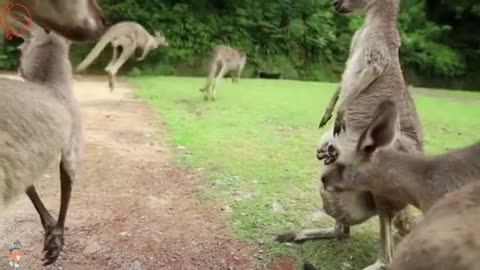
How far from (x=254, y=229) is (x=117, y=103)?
5914 mm

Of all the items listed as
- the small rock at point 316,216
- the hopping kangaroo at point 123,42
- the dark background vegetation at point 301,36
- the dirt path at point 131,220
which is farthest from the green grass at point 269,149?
the dark background vegetation at point 301,36

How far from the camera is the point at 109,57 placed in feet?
53.7

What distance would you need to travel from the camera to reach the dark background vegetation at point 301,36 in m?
17.9

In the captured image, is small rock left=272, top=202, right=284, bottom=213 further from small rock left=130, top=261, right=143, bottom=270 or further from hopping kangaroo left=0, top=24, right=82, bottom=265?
hopping kangaroo left=0, top=24, right=82, bottom=265

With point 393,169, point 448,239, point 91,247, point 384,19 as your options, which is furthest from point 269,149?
point 448,239

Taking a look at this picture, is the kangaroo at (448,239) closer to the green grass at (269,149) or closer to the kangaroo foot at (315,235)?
the green grass at (269,149)

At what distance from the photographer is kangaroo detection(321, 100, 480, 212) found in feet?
9.34

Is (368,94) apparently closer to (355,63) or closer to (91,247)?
(355,63)

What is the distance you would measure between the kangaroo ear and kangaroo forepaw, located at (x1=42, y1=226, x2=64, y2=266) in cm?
178

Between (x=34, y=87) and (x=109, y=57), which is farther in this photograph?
(x=109, y=57)

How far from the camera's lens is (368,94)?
3871 millimetres

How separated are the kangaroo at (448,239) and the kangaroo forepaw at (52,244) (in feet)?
6.78

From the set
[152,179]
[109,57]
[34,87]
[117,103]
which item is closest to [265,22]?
[109,57]

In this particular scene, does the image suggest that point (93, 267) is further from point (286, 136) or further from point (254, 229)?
point (286, 136)
